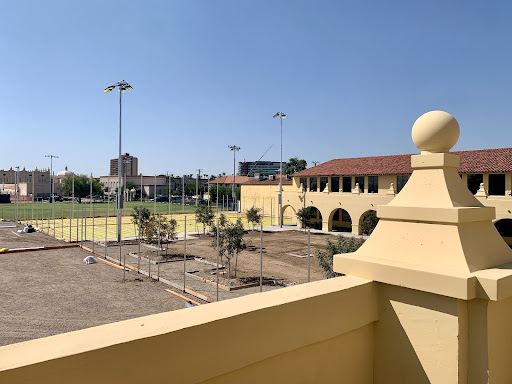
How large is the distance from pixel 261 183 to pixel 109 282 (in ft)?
140

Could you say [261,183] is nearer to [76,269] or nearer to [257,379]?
[76,269]

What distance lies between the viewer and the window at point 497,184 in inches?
1262

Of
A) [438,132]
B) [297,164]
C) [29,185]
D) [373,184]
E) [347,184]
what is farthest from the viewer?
[29,185]

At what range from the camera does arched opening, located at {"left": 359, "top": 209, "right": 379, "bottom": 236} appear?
3728 centimetres

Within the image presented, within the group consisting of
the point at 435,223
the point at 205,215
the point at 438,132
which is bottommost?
the point at 205,215

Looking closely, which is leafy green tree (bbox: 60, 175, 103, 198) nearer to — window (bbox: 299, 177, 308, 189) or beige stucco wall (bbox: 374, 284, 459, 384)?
window (bbox: 299, 177, 308, 189)

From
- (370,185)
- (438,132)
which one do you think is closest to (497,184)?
(370,185)

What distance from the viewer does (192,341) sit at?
80.3 inches

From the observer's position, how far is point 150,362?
1927mm

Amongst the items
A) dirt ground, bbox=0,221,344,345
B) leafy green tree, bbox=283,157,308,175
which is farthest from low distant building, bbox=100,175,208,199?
dirt ground, bbox=0,221,344,345

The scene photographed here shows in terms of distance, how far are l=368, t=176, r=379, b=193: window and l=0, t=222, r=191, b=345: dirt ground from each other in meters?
27.2

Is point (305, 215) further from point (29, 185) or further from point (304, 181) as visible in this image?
point (29, 185)

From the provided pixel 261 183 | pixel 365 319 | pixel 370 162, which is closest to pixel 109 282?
pixel 365 319

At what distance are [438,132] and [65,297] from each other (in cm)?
1968
